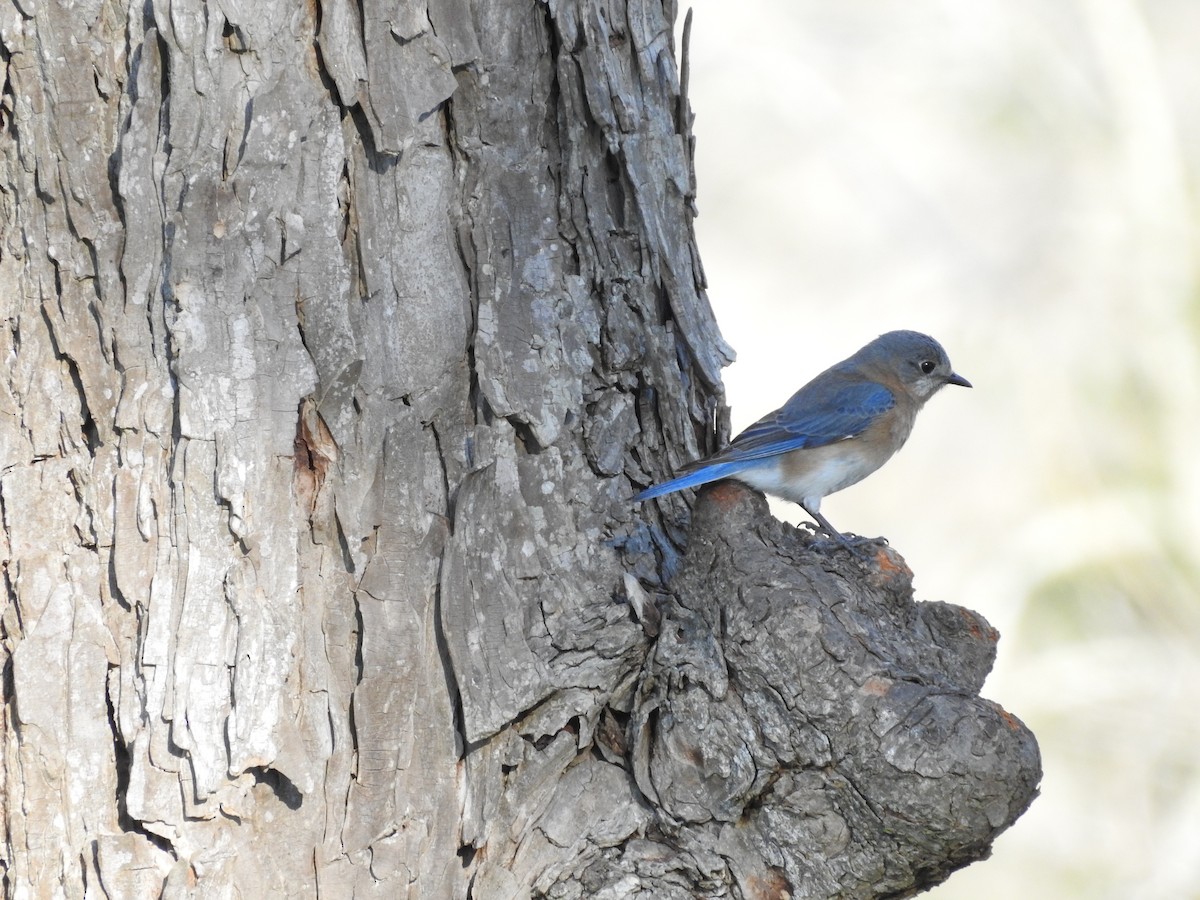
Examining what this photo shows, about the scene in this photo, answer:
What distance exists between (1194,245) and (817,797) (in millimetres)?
5637

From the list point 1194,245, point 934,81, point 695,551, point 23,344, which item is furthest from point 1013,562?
point 23,344

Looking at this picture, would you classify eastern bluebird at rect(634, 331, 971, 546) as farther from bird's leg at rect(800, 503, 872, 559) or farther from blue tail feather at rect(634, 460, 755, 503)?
blue tail feather at rect(634, 460, 755, 503)

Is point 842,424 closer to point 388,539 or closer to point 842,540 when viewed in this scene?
point 842,540

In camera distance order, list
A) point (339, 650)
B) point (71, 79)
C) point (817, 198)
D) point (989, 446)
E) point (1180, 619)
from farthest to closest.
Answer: point (817, 198) < point (989, 446) < point (1180, 619) < point (339, 650) < point (71, 79)

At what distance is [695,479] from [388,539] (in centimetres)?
80

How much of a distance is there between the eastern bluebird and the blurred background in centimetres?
215

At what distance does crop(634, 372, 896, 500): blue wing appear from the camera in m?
3.62

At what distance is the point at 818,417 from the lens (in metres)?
4.08

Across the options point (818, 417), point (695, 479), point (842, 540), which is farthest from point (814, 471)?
point (695, 479)

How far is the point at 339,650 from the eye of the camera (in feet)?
7.65

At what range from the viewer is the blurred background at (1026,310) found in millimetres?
6770

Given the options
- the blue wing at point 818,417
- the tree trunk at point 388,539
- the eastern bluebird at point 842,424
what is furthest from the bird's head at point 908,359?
the tree trunk at point 388,539

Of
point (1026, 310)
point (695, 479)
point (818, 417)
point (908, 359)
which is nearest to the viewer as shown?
point (695, 479)

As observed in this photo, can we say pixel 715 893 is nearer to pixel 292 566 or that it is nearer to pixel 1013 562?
pixel 292 566
